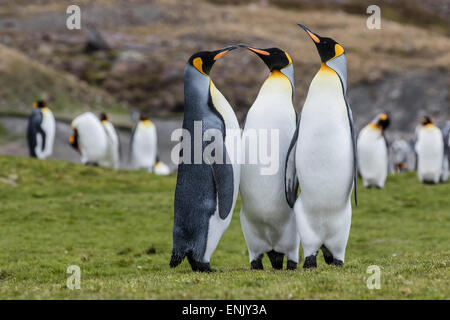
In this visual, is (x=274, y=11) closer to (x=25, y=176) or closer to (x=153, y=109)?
(x=153, y=109)

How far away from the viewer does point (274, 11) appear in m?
81.9

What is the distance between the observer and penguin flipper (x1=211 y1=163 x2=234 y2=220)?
729cm

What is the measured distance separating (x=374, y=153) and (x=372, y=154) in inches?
2.7

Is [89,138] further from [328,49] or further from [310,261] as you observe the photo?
[310,261]

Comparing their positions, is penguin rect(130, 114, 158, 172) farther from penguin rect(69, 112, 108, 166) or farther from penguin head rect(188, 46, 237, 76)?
penguin head rect(188, 46, 237, 76)

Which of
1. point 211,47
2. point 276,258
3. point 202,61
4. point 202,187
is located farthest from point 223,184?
point 211,47

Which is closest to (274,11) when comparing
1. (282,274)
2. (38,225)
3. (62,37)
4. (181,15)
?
(181,15)

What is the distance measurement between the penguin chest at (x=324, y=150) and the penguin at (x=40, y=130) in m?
16.5

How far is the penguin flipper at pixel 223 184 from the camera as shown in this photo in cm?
729

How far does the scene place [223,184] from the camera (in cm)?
730

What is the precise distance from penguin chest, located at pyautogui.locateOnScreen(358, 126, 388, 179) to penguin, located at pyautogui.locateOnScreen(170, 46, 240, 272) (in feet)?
37.2

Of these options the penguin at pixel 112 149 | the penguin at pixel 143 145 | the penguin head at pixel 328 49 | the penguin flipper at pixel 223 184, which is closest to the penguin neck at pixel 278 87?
the penguin head at pixel 328 49

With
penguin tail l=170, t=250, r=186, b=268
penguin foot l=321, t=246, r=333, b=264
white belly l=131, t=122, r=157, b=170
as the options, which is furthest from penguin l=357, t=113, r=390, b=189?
penguin tail l=170, t=250, r=186, b=268
